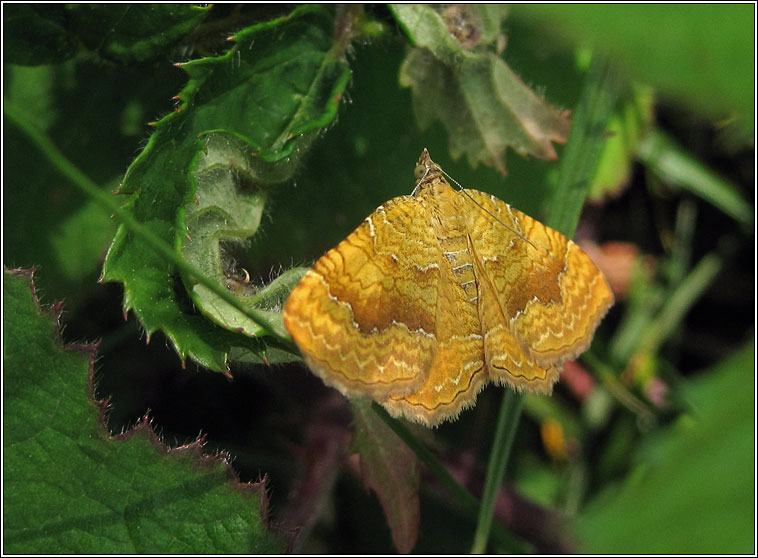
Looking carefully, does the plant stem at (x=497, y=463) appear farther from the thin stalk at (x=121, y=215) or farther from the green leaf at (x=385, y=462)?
the thin stalk at (x=121, y=215)

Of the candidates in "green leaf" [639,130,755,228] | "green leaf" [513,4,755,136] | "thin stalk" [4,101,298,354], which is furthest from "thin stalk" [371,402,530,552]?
"green leaf" [639,130,755,228]

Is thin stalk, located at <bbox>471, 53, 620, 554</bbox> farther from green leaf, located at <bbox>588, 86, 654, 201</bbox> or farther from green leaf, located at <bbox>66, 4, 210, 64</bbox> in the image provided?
green leaf, located at <bbox>66, 4, 210, 64</bbox>

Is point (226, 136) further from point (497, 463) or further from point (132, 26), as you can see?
point (497, 463)

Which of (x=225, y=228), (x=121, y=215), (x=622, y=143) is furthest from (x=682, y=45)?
(x=622, y=143)

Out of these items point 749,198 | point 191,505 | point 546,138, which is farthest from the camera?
point 749,198

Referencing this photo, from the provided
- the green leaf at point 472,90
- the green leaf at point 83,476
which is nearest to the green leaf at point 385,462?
the green leaf at point 83,476

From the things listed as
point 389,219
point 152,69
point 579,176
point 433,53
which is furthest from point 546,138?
point 152,69

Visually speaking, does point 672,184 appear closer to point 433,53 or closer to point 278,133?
point 433,53

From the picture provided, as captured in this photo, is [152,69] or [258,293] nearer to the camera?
[258,293]
